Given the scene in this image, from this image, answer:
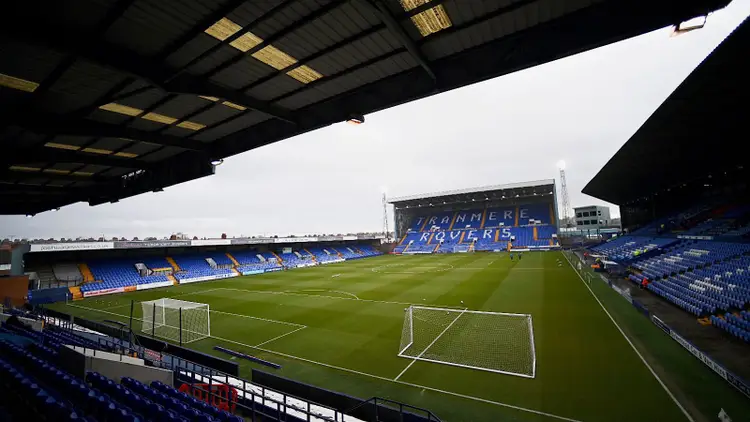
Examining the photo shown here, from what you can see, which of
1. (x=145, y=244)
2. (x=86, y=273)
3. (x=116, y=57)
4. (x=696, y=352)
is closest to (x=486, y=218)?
(x=145, y=244)

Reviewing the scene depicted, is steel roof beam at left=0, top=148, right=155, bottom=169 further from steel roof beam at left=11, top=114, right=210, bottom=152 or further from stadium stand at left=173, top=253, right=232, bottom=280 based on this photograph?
stadium stand at left=173, top=253, right=232, bottom=280

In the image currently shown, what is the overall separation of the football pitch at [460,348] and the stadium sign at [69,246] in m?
7.61

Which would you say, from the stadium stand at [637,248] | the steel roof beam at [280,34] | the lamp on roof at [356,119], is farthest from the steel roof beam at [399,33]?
the stadium stand at [637,248]

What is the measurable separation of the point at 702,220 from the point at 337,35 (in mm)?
37319

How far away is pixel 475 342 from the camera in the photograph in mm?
12727

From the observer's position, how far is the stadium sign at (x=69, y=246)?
2890 centimetres

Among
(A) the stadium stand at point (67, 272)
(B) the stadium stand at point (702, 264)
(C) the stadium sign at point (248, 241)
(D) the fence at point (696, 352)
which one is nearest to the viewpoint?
(D) the fence at point (696, 352)

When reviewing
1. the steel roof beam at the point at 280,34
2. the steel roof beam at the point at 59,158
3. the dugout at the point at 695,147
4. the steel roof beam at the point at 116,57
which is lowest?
the steel roof beam at the point at 59,158

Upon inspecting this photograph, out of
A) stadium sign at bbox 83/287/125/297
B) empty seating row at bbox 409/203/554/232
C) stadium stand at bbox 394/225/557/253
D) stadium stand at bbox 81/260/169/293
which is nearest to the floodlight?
stadium sign at bbox 83/287/125/297

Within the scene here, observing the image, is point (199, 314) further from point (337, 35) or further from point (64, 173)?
point (337, 35)

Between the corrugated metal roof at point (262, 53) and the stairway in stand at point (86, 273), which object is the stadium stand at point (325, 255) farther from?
the corrugated metal roof at point (262, 53)

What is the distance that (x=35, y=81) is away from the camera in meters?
6.55

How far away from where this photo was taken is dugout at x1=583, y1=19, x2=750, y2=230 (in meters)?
10.4

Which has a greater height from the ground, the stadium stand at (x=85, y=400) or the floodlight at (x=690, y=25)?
the floodlight at (x=690, y=25)
